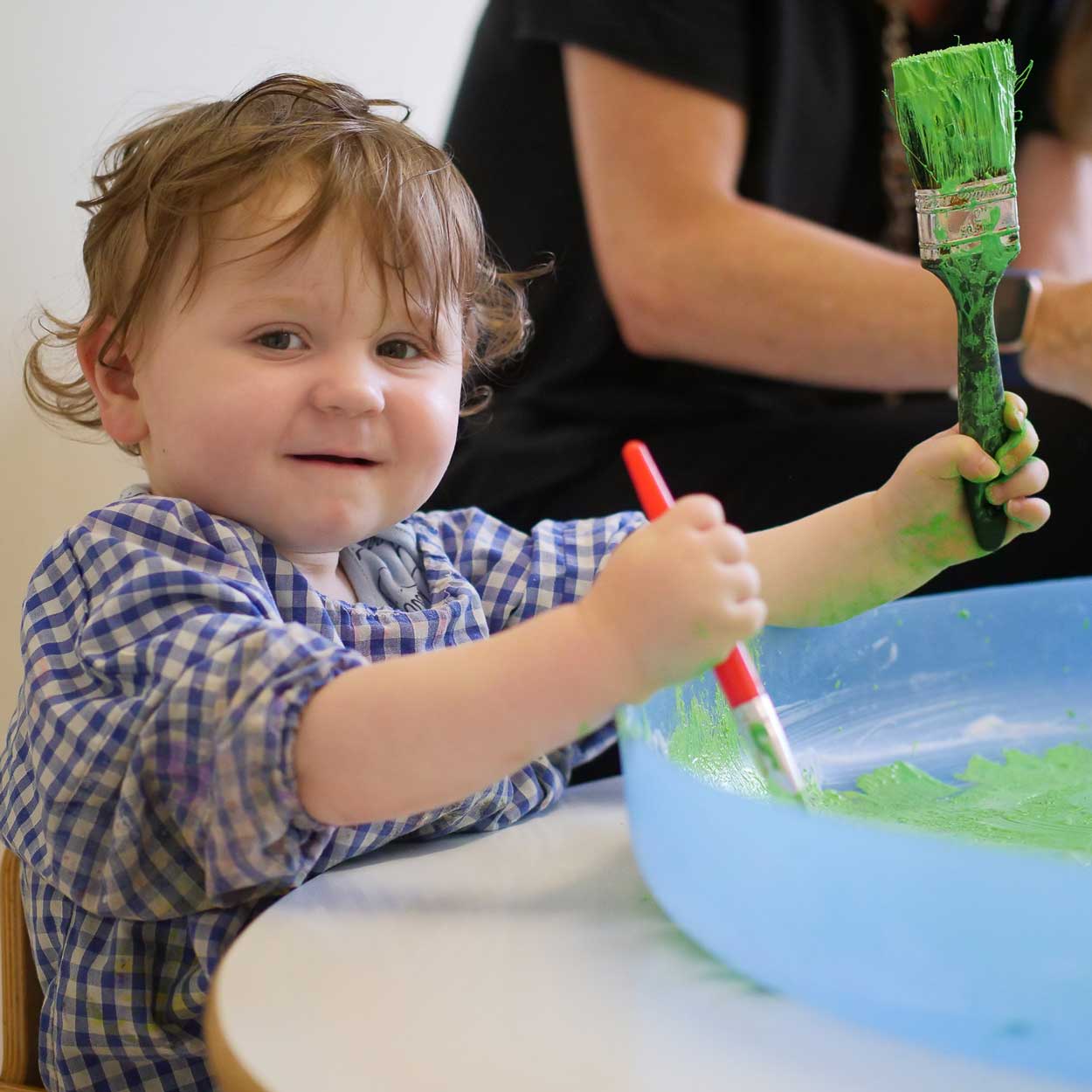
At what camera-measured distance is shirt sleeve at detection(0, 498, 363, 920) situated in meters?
0.54

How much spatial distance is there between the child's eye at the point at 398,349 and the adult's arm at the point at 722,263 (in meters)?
0.36

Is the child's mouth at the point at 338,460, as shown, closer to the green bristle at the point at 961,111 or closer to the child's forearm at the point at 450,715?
the child's forearm at the point at 450,715

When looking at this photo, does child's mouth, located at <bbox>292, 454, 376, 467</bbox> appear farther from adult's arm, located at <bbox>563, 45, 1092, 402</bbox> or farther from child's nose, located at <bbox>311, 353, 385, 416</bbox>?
adult's arm, located at <bbox>563, 45, 1092, 402</bbox>

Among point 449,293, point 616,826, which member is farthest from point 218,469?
point 616,826

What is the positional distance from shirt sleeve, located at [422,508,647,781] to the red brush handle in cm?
24

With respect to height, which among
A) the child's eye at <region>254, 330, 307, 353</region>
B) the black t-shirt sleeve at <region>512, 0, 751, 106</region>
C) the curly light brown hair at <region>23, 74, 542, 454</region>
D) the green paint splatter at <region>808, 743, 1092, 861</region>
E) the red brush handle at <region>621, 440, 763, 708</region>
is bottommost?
the green paint splatter at <region>808, 743, 1092, 861</region>

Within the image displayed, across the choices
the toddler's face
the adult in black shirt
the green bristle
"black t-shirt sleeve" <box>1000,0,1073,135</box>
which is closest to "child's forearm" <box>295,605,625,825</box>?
the toddler's face

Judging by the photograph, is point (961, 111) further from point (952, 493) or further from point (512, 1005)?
point (512, 1005)

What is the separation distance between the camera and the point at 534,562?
794 mm

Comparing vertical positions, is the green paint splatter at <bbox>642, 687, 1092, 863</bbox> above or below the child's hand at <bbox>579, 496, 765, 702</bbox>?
below

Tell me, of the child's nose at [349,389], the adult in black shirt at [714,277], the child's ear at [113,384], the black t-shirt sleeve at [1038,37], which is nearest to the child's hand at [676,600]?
the child's nose at [349,389]

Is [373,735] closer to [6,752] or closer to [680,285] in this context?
[6,752]

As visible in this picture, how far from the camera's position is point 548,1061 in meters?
0.43

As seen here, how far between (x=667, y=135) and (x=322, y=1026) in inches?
29.4
